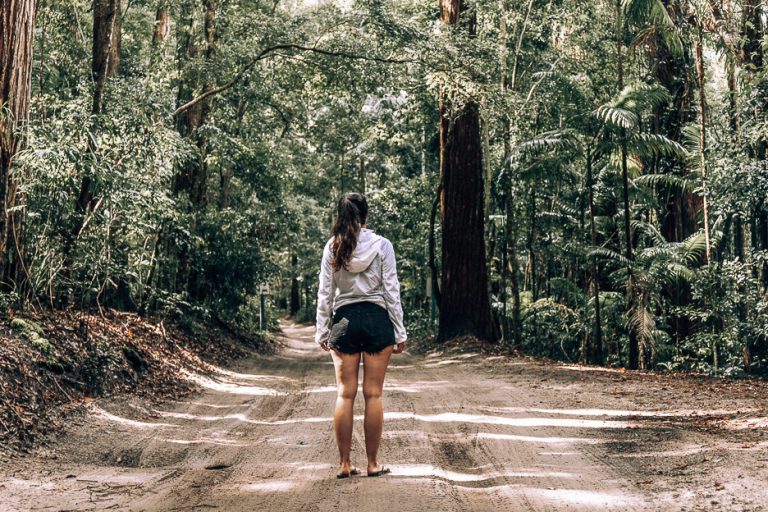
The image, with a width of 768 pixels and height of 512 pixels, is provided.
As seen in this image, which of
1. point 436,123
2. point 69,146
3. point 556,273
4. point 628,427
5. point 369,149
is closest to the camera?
point 628,427

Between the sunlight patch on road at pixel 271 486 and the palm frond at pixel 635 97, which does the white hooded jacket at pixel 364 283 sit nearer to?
the sunlight patch on road at pixel 271 486

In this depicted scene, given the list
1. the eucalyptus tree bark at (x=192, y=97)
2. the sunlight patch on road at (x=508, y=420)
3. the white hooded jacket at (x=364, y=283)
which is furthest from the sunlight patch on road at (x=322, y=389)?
the eucalyptus tree bark at (x=192, y=97)

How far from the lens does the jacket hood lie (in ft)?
18.5

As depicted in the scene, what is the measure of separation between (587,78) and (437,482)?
16148 millimetres

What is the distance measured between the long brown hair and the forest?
4400mm

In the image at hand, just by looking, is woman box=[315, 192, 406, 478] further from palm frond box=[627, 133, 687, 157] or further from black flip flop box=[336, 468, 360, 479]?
palm frond box=[627, 133, 687, 157]

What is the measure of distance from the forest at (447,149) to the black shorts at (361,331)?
4684mm

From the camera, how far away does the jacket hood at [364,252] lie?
5.64 m

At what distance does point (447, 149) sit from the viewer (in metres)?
18.5

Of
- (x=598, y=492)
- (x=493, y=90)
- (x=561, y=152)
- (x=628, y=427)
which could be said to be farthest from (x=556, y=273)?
(x=598, y=492)

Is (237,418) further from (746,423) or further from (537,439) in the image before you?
(746,423)

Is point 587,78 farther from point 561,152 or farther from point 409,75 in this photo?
point 409,75

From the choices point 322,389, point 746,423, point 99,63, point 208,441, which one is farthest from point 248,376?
point 746,423

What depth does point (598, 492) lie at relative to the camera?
200 inches
